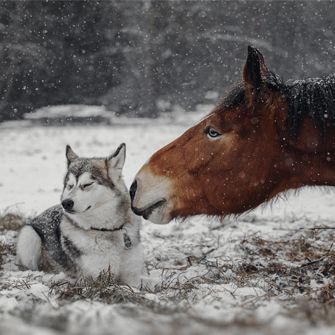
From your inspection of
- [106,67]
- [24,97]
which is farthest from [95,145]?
[106,67]

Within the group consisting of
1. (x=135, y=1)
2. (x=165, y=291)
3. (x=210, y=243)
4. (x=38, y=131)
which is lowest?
(x=165, y=291)

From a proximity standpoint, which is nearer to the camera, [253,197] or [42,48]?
[253,197]

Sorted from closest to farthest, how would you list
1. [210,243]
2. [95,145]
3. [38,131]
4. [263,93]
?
1. [263,93]
2. [210,243]
3. [95,145]
4. [38,131]

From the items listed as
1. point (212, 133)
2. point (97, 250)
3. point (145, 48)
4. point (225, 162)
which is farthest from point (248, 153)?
point (145, 48)

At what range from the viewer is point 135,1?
33250mm

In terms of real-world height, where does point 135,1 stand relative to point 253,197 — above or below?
above

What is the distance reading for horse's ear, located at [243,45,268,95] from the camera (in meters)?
3.33

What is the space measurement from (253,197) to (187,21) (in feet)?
105

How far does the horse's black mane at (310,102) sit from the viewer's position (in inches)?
131

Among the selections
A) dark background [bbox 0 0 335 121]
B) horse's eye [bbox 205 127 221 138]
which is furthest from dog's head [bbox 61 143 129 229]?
dark background [bbox 0 0 335 121]

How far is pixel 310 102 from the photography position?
3.36 m

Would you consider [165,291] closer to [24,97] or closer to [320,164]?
[320,164]

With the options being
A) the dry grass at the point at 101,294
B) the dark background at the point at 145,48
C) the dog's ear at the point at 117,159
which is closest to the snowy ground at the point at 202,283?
the dry grass at the point at 101,294

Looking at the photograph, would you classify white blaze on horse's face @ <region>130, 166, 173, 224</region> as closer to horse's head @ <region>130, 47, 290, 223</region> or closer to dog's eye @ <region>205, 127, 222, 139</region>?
horse's head @ <region>130, 47, 290, 223</region>
